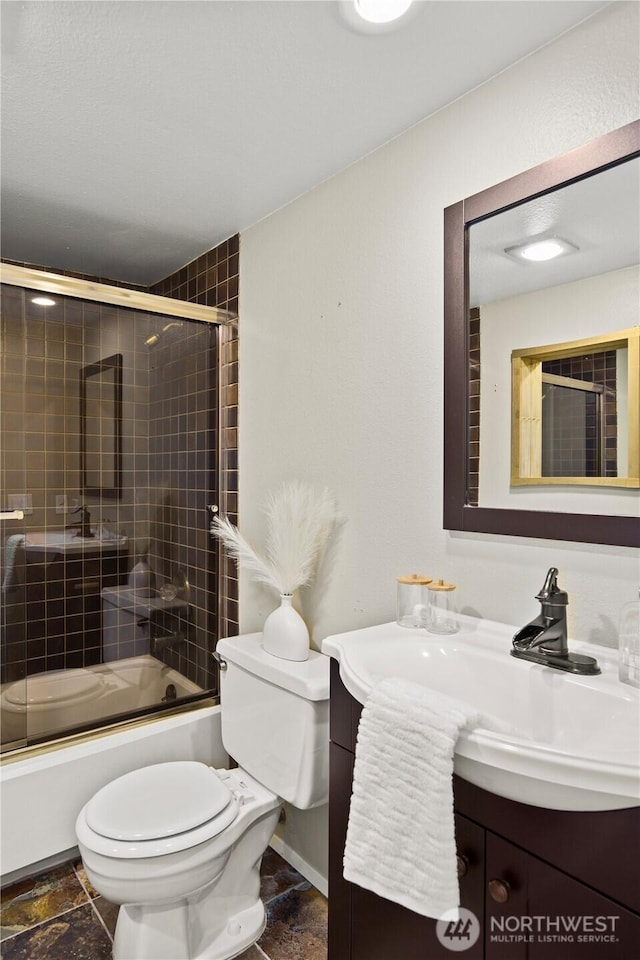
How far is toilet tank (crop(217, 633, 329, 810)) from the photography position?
152cm

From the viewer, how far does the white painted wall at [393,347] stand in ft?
3.97

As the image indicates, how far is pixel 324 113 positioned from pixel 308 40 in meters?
0.26

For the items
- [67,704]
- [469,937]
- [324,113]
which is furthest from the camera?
[67,704]

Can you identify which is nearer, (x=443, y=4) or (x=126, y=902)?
(x=443, y=4)

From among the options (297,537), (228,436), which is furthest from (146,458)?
(297,537)

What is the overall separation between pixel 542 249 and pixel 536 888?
47.5 inches

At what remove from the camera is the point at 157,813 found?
1530 millimetres

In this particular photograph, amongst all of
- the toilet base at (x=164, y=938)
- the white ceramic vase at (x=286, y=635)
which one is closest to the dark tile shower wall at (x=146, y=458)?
the white ceramic vase at (x=286, y=635)

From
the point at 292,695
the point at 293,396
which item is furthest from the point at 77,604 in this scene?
the point at 293,396

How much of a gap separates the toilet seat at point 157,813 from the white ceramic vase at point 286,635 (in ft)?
1.32

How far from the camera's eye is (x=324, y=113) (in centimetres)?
152

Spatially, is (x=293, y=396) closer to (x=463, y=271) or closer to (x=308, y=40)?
(x=463, y=271)

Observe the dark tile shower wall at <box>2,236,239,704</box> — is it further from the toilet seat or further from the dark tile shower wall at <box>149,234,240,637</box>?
the toilet seat

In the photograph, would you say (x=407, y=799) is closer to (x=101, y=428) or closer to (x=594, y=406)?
(x=594, y=406)
